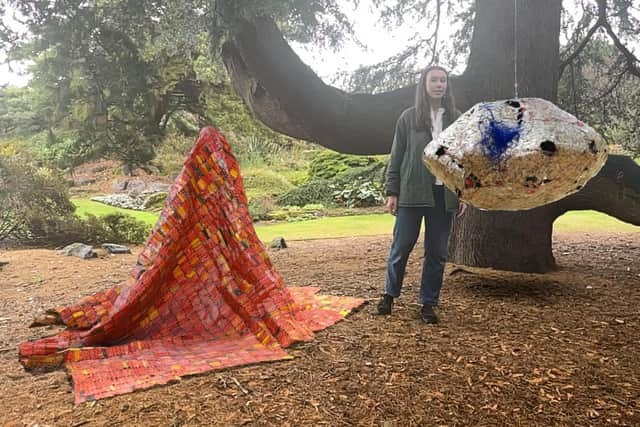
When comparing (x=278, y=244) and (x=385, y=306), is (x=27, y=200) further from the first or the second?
(x=385, y=306)

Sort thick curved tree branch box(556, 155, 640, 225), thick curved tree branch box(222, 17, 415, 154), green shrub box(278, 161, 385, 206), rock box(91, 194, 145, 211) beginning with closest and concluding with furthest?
thick curved tree branch box(222, 17, 415, 154) → thick curved tree branch box(556, 155, 640, 225) → rock box(91, 194, 145, 211) → green shrub box(278, 161, 385, 206)

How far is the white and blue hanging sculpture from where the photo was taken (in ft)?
6.43

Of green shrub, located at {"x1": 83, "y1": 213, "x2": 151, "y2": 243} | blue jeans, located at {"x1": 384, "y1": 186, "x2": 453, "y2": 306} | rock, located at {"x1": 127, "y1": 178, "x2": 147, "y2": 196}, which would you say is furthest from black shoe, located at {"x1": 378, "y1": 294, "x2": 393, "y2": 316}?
rock, located at {"x1": 127, "y1": 178, "x2": 147, "y2": 196}

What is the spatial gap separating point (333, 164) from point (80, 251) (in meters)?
11.1

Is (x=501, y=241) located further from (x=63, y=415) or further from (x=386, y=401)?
(x=63, y=415)

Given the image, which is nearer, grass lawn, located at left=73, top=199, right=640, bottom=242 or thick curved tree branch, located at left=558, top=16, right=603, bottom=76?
thick curved tree branch, located at left=558, top=16, right=603, bottom=76

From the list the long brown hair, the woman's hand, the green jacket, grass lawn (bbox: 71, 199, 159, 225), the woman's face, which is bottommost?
grass lawn (bbox: 71, 199, 159, 225)

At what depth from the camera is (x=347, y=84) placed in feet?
21.2

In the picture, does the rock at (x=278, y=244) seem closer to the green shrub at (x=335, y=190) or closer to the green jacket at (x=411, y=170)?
the green jacket at (x=411, y=170)

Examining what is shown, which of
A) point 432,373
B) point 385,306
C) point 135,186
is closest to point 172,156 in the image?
point 135,186

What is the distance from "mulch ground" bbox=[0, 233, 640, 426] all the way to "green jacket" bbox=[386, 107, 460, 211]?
0.90m

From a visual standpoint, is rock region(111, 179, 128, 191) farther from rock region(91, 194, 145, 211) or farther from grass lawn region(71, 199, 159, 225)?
grass lawn region(71, 199, 159, 225)

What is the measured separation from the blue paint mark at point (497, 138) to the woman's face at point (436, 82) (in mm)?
1366

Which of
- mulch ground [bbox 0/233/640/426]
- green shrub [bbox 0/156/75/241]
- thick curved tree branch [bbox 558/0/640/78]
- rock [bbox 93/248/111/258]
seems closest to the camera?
mulch ground [bbox 0/233/640/426]
